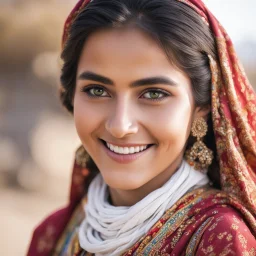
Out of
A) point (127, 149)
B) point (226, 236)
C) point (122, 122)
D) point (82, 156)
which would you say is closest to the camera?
point (226, 236)

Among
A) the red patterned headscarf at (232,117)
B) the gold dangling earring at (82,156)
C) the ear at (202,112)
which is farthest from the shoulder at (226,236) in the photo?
the gold dangling earring at (82,156)

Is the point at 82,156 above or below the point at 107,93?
below

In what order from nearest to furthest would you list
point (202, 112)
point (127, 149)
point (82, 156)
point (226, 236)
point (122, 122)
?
1. point (226, 236)
2. point (122, 122)
3. point (127, 149)
4. point (202, 112)
5. point (82, 156)

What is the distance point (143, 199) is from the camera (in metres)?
1.90

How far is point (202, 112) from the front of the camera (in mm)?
1973

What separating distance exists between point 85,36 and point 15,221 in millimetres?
3562

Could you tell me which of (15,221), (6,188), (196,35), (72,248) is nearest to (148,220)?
(72,248)

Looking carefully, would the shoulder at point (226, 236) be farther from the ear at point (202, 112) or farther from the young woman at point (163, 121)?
the ear at point (202, 112)

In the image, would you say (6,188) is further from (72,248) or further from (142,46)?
(142,46)

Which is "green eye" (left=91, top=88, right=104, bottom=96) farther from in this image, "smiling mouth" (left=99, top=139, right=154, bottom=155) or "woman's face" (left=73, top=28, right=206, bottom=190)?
"smiling mouth" (left=99, top=139, right=154, bottom=155)

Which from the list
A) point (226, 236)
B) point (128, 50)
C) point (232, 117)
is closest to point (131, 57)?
point (128, 50)

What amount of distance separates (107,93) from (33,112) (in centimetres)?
519

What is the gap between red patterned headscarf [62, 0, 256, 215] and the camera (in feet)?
6.02

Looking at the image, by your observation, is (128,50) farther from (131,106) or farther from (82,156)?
(82,156)
